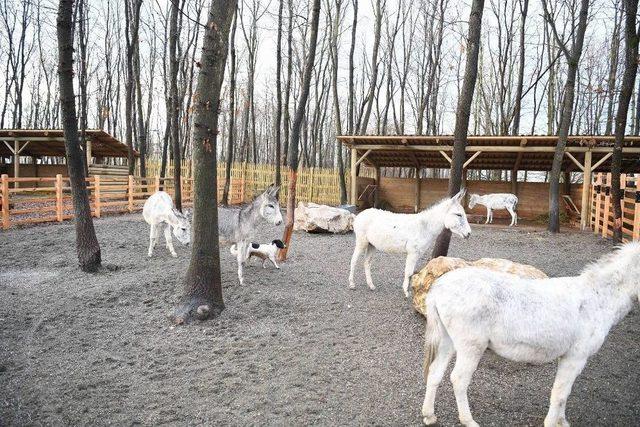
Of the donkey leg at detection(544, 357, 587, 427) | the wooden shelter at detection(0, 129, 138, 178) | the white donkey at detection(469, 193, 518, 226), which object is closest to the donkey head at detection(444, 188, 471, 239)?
the donkey leg at detection(544, 357, 587, 427)

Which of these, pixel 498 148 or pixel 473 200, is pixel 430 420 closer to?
pixel 498 148

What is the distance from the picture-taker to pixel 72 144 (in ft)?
23.2

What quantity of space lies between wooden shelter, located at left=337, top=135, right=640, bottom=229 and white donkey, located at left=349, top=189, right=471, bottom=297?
10095 millimetres

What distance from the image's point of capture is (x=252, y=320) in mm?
5227

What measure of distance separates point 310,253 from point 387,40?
24280 millimetres

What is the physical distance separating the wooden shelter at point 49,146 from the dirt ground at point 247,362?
51.3ft

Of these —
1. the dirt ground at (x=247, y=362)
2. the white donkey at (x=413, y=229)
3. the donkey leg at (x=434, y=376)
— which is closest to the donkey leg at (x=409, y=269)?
the white donkey at (x=413, y=229)

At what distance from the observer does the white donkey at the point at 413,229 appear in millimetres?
6305

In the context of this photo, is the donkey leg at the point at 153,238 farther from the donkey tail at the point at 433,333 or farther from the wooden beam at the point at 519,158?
the wooden beam at the point at 519,158

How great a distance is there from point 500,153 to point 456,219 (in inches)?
519

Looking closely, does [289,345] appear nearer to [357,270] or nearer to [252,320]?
[252,320]

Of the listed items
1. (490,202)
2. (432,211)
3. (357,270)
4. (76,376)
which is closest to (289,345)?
(76,376)

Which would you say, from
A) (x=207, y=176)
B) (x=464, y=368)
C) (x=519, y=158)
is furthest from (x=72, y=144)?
(x=519, y=158)

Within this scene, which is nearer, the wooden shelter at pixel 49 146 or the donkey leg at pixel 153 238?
the donkey leg at pixel 153 238
